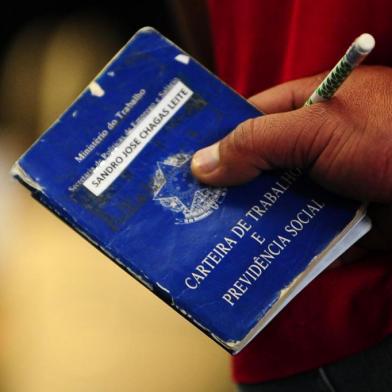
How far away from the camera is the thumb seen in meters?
0.56

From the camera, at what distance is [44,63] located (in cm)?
197

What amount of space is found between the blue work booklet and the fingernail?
13 mm

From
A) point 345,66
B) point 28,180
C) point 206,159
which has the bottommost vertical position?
point 28,180

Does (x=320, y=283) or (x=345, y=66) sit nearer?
(x=345, y=66)

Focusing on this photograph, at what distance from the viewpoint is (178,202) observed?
56 cm

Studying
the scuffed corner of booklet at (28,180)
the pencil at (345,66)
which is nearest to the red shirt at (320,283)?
the pencil at (345,66)

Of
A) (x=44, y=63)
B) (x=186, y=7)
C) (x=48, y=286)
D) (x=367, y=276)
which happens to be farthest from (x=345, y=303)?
(x=44, y=63)

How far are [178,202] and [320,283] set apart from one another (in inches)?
8.4

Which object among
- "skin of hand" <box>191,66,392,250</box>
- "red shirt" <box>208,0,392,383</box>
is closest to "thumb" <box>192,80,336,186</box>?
"skin of hand" <box>191,66,392,250</box>

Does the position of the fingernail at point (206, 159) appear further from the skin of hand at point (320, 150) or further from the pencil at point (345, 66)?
the pencil at point (345, 66)

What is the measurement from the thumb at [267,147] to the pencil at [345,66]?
1 cm

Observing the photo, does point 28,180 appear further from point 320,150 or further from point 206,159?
point 320,150

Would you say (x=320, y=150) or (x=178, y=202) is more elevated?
(x=320, y=150)

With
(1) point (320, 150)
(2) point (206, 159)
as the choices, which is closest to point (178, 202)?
(2) point (206, 159)
